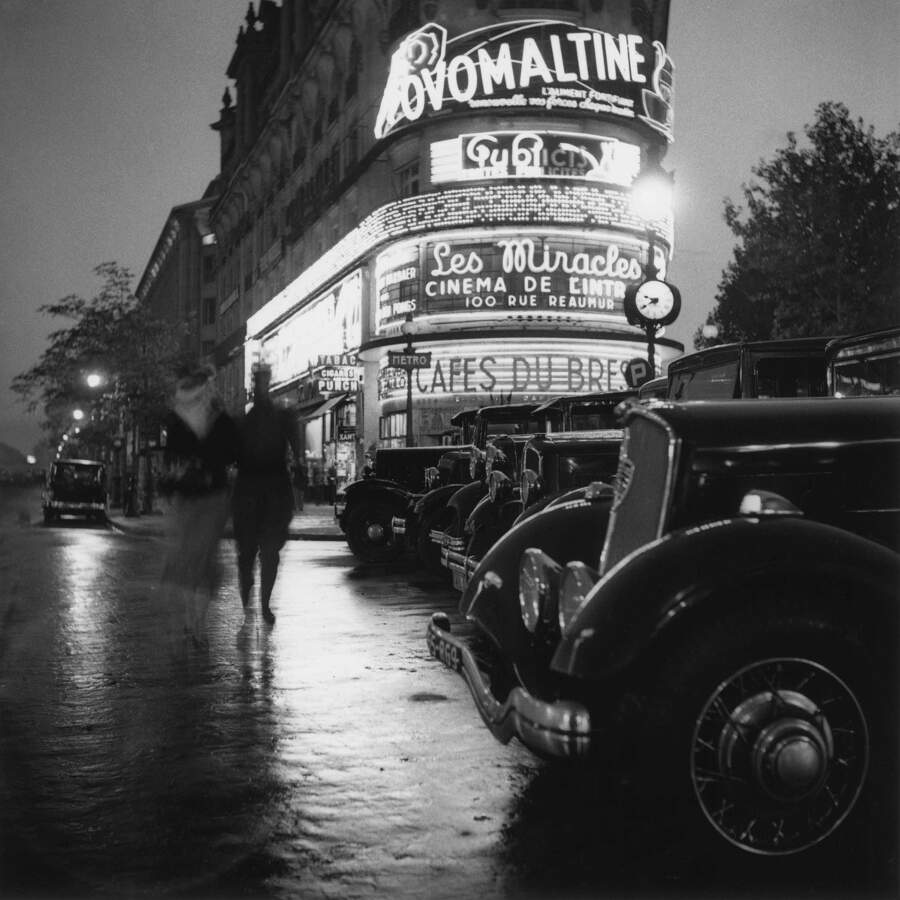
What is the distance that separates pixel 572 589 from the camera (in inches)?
155

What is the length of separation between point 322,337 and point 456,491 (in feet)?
106

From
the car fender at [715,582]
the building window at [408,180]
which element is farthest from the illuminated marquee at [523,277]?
the car fender at [715,582]

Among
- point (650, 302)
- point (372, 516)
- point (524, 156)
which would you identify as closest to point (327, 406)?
point (524, 156)

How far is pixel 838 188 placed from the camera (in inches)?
1252

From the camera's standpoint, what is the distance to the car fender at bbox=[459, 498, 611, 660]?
4.80m

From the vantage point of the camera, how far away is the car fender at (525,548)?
480 cm

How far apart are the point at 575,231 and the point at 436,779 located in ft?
96.8

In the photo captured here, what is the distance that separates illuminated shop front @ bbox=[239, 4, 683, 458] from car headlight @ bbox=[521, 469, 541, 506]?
22539mm

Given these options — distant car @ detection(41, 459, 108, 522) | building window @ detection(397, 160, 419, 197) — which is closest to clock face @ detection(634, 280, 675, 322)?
building window @ detection(397, 160, 419, 197)

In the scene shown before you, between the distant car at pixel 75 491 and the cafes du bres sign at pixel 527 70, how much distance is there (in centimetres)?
1517

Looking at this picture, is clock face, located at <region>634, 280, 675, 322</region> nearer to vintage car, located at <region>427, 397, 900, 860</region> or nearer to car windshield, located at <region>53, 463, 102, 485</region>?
vintage car, located at <region>427, 397, 900, 860</region>

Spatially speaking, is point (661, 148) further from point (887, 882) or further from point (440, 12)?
point (887, 882)

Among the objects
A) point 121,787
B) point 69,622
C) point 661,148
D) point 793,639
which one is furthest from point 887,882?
point 661,148

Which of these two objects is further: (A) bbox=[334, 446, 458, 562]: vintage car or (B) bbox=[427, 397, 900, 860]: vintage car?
(A) bbox=[334, 446, 458, 562]: vintage car
